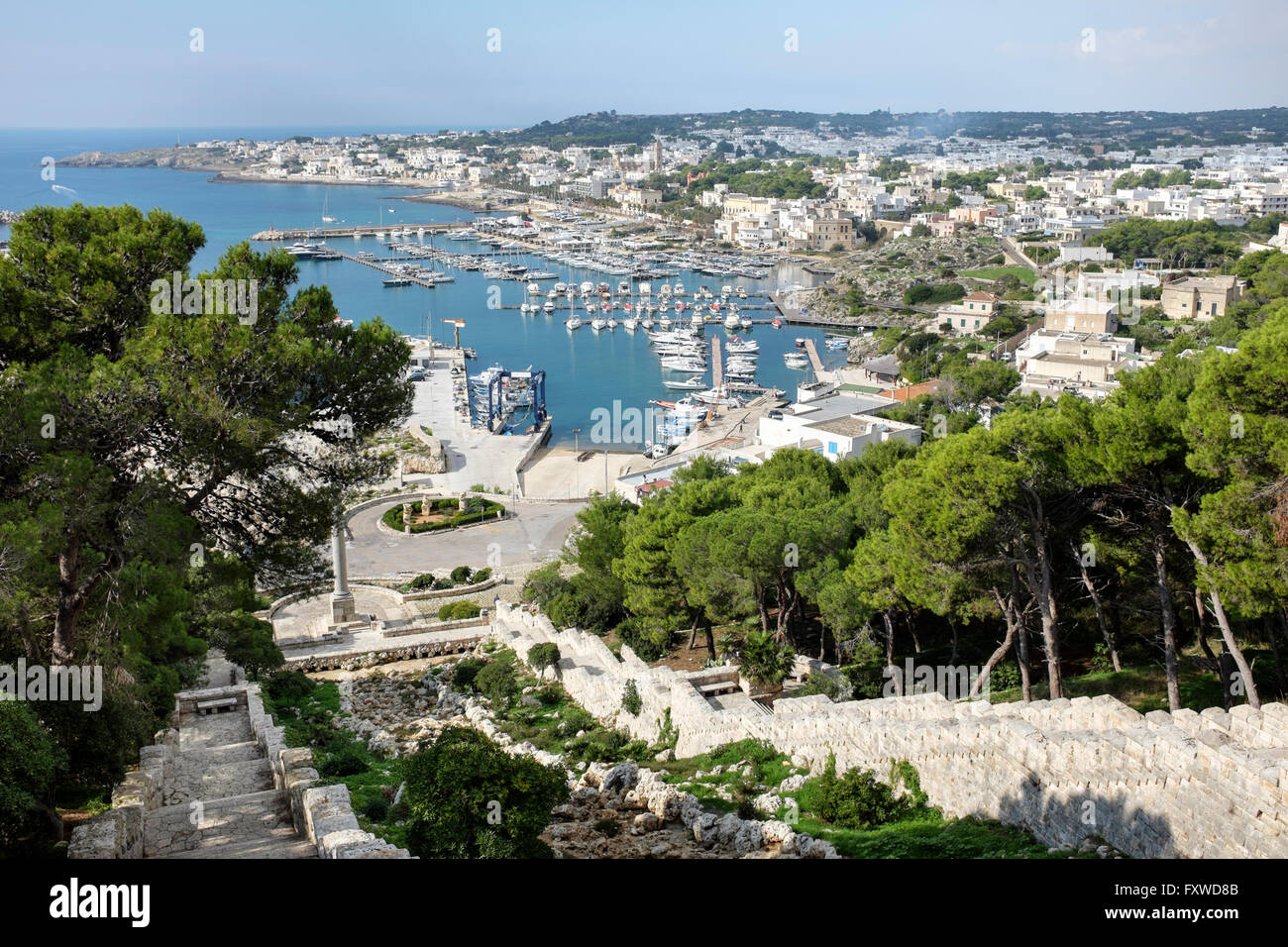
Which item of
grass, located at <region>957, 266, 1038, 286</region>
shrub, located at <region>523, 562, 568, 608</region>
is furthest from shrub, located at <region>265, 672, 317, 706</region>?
grass, located at <region>957, 266, 1038, 286</region>

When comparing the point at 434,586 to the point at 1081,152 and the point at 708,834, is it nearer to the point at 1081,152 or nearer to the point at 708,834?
the point at 708,834

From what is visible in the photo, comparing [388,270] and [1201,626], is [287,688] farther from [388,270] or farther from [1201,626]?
[388,270]

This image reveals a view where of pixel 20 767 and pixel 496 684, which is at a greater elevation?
pixel 20 767

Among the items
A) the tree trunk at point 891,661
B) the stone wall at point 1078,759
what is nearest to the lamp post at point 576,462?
the tree trunk at point 891,661

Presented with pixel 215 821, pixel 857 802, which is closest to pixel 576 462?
pixel 215 821

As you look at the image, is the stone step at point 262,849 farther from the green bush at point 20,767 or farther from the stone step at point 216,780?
the stone step at point 216,780
